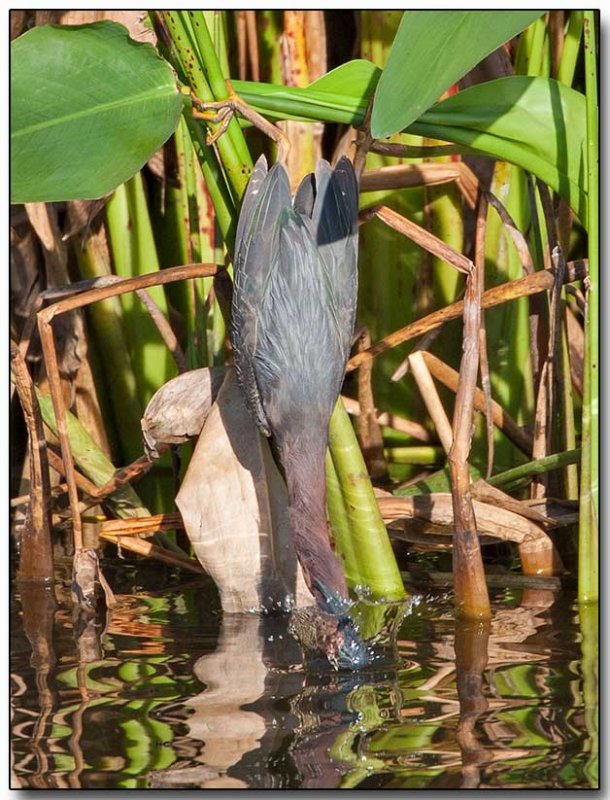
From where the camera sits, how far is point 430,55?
2.59m

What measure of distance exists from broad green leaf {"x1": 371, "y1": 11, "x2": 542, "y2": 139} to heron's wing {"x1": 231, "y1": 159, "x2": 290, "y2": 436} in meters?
0.51

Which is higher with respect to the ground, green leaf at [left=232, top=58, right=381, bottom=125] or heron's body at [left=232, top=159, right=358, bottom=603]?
green leaf at [left=232, top=58, right=381, bottom=125]

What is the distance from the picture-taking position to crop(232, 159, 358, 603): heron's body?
10.1 ft

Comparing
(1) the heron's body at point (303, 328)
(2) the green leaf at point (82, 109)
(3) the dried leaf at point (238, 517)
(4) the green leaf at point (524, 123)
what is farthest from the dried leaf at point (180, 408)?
(4) the green leaf at point (524, 123)

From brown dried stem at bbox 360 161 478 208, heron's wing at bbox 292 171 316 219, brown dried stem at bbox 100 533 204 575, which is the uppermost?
brown dried stem at bbox 360 161 478 208

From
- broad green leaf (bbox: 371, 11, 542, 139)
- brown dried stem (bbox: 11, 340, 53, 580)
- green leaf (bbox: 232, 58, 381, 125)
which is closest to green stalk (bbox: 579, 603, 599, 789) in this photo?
broad green leaf (bbox: 371, 11, 542, 139)

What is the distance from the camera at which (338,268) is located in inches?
126

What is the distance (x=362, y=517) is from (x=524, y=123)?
111 cm

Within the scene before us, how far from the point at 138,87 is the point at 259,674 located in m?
1.46

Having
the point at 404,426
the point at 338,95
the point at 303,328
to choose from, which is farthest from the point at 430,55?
the point at 404,426

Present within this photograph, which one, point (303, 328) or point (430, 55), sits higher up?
point (430, 55)

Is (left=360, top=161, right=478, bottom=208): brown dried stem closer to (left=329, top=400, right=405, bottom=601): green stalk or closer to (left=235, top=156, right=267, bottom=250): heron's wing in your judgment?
(left=235, top=156, right=267, bottom=250): heron's wing

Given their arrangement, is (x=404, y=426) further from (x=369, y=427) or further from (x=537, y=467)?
(x=537, y=467)

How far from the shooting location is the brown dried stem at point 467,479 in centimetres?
302
